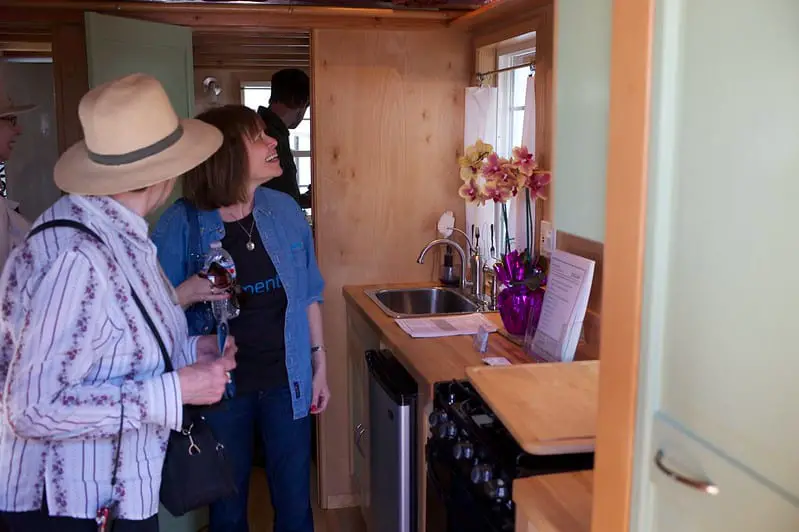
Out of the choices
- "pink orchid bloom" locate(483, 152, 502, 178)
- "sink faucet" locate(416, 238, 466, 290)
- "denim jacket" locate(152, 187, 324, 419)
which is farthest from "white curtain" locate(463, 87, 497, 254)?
"denim jacket" locate(152, 187, 324, 419)

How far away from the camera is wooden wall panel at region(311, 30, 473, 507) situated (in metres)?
3.25

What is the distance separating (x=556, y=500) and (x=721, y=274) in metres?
0.65

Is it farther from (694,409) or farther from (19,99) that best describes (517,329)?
(19,99)

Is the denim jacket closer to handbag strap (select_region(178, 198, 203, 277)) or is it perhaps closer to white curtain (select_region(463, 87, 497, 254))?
handbag strap (select_region(178, 198, 203, 277))

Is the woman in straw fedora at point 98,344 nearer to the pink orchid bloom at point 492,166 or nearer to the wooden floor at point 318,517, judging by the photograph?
the pink orchid bloom at point 492,166

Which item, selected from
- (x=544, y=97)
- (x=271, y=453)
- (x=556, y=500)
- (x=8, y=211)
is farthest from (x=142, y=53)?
(x=556, y=500)

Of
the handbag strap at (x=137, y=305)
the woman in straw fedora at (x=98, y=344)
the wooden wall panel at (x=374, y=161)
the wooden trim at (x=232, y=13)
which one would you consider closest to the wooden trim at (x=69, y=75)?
the wooden trim at (x=232, y=13)

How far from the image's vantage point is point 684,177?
36.2 inches

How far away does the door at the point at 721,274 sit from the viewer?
0.77 m

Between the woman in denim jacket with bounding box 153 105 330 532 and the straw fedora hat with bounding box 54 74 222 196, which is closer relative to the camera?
the straw fedora hat with bounding box 54 74 222 196

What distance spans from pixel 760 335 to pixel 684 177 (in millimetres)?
210

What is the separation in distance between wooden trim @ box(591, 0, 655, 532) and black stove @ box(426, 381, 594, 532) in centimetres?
42

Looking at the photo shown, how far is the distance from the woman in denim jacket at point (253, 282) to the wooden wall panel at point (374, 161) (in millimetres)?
964

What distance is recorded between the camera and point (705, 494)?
0.90m
